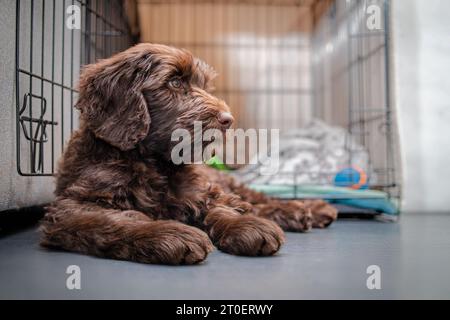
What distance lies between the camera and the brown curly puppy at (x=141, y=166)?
1.52 m

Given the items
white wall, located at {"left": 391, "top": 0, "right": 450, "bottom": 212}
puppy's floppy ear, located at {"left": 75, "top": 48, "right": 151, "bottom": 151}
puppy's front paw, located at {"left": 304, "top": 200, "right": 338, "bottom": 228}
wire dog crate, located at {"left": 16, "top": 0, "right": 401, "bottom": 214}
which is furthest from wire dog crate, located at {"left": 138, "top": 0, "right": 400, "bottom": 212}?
puppy's floppy ear, located at {"left": 75, "top": 48, "right": 151, "bottom": 151}

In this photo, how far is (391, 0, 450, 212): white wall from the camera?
3.11 metres

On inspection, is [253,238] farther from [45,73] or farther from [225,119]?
[45,73]

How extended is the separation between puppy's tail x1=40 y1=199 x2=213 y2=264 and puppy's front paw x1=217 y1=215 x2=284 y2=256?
141mm

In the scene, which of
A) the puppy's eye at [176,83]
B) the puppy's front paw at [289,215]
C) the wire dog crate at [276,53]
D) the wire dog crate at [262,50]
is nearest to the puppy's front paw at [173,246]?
the puppy's eye at [176,83]

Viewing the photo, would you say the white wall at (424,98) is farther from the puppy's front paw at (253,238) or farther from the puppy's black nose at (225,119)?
the puppy's front paw at (253,238)

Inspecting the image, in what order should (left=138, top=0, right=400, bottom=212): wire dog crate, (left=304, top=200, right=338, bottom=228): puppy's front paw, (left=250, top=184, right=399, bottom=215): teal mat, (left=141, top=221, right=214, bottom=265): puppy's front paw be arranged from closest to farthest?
(left=141, top=221, right=214, bottom=265): puppy's front paw → (left=304, top=200, right=338, bottom=228): puppy's front paw → (left=250, top=184, right=399, bottom=215): teal mat → (left=138, top=0, right=400, bottom=212): wire dog crate

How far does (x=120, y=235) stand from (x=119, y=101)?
21.0 inches

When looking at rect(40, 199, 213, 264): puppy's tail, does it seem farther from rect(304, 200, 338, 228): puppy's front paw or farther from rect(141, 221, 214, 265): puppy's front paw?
rect(304, 200, 338, 228): puppy's front paw

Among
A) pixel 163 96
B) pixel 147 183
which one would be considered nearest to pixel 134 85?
pixel 163 96

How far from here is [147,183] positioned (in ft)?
5.65
